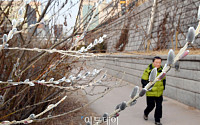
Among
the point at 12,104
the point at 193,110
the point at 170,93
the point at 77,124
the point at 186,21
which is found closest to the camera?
the point at 12,104

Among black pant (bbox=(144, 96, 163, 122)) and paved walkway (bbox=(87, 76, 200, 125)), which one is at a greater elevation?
black pant (bbox=(144, 96, 163, 122))

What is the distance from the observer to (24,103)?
130 inches

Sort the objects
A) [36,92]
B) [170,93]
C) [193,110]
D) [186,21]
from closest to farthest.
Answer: [36,92], [193,110], [170,93], [186,21]

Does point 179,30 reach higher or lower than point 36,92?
higher

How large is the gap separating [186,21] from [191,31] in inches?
404

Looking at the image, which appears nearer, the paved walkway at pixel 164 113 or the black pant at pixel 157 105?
the black pant at pixel 157 105

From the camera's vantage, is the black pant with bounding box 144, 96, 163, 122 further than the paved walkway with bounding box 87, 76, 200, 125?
No

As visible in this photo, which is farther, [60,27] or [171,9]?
[171,9]

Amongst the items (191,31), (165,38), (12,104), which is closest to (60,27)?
(12,104)

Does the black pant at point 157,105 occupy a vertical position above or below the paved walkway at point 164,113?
above

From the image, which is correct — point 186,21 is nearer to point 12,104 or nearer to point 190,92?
point 190,92

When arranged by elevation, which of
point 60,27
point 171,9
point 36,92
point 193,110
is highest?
point 171,9

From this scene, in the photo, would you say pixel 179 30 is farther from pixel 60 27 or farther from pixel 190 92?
pixel 60 27

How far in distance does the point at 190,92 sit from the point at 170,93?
1.06 meters
